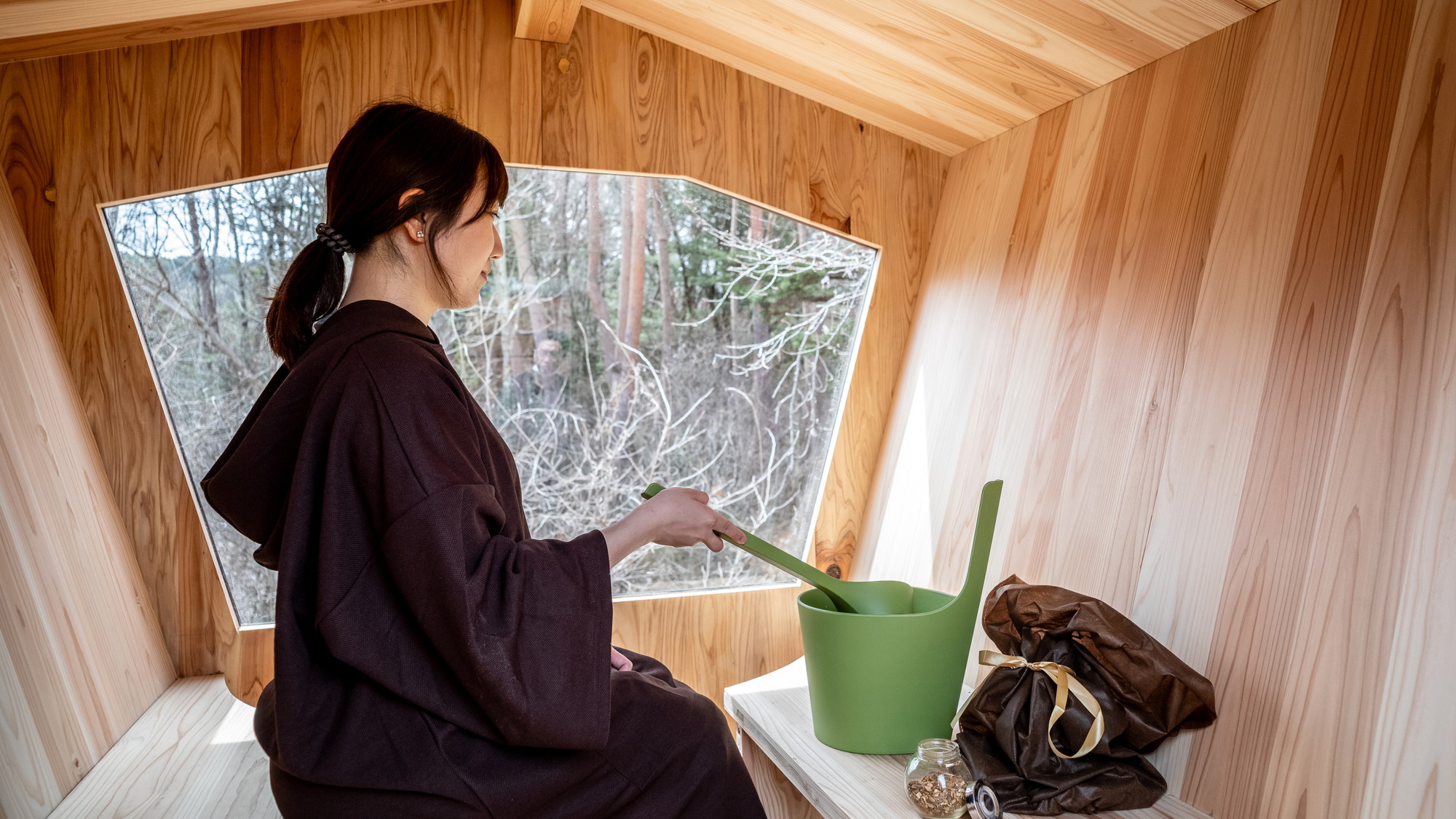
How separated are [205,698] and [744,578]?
1.16m

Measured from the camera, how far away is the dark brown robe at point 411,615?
1.03 meters

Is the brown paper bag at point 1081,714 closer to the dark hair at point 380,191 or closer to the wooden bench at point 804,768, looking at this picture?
the wooden bench at point 804,768

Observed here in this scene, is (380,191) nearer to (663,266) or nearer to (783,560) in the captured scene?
(783,560)


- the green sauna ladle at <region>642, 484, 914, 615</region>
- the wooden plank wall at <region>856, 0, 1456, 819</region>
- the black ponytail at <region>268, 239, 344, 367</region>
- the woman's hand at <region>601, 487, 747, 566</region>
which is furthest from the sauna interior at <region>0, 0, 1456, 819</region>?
the black ponytail at <region>268, 239, 344, 367</region>

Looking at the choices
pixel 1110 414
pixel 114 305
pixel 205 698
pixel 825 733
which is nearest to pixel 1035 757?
pixel 825 733

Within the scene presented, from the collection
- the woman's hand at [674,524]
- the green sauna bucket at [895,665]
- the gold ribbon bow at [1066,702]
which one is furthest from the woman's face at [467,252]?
the gold ribbon bow at [1066,702]

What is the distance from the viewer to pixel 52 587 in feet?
5.05

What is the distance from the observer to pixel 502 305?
2055 mm

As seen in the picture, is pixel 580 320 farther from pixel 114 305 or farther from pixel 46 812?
pixel 46 812

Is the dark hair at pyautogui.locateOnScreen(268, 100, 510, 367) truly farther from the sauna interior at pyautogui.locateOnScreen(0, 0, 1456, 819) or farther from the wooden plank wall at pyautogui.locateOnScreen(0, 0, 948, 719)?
the wooden plank wall at pyautogui.locateOnScreen(0, 0, 948, 719)

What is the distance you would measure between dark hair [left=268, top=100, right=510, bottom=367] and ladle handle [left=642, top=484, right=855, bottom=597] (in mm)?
490

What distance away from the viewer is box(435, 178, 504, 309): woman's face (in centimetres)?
124

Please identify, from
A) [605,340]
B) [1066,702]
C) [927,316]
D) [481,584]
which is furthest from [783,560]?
[927,316]

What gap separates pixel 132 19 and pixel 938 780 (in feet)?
5.58
